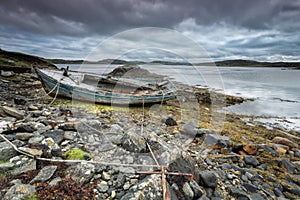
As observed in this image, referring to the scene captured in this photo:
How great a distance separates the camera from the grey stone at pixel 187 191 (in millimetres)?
2995

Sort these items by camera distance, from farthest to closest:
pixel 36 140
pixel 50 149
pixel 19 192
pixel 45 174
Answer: pixel 36 140
pixel 50 149
pixel 45 174
pixel 19 192

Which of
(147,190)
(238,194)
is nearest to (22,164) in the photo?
(147,190)

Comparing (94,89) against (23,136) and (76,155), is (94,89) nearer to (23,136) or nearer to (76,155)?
(23,136)

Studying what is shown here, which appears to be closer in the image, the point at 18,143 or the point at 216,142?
the point at 18,143

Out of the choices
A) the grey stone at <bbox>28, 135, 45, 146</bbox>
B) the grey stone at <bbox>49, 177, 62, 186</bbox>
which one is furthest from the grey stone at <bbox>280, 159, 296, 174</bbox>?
the grey stone at <bbox>28, 135, 45, 146</bbox>

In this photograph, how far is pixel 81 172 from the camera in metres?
3.04

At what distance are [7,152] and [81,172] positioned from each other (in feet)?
5.23

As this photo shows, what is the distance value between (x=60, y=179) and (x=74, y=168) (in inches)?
12.2

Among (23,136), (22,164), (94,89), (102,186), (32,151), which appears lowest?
(102,186)

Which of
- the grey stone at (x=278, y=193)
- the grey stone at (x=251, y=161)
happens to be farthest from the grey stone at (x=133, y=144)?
the grey stone at (x=251, y=161)

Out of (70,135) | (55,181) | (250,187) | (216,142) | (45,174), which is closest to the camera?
(55,181)

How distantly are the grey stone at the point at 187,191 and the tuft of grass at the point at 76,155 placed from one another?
6.90 ft

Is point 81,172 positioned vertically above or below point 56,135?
below

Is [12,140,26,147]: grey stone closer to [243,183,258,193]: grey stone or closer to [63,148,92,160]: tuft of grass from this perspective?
[63,148,92,160]: tuft of grass
